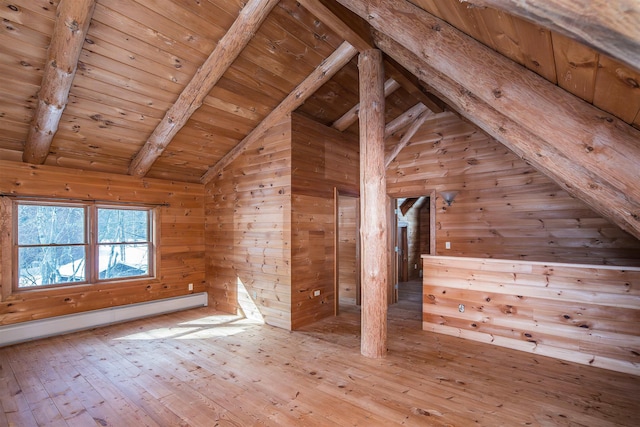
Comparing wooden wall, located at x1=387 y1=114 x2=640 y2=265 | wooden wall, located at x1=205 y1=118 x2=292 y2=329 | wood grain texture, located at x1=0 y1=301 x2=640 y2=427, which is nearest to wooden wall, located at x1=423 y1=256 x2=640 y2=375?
wood grain texture, located at x1=0 y1=301 x2=640 y2=427

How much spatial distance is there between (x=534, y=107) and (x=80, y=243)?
217 inches

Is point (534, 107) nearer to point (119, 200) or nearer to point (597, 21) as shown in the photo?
point (597, 21)

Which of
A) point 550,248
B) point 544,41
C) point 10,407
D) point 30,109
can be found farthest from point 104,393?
point 550,248

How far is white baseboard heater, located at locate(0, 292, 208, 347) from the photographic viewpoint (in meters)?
3.74

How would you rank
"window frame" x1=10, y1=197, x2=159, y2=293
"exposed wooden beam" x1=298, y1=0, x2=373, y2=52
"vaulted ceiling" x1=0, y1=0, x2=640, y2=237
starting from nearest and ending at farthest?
"vaulted ceiling" x1=0, y1=0, x2=640, y2=237 → "exposed wooden beam" x1=298, y1=0, x2=373, y2=52 → "window frame" x1=10, y1=197, x2=159, y2=293

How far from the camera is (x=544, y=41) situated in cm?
139

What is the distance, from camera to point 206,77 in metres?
3.44

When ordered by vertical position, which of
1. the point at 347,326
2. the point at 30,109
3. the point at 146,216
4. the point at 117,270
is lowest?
the point at 347,326

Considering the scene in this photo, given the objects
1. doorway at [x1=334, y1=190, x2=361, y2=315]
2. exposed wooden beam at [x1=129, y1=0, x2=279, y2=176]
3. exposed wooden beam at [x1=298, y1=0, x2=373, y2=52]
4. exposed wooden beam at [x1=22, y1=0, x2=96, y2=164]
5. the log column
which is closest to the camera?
exposed wooden beam at [x1=22, y1=0, x2=96, y2=164]

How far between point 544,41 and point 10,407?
437 cm

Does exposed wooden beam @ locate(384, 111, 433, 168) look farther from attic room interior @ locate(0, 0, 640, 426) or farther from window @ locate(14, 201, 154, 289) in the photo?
window @ locate(14, 201, 154, 289)

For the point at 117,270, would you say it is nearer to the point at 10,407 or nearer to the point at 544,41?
the point at 10,407

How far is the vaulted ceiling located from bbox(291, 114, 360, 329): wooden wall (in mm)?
386

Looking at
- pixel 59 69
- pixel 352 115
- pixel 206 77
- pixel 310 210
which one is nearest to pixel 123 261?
pixel 59 69
